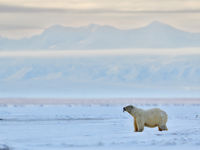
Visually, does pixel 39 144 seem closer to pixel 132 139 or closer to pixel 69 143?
pixel 69 143

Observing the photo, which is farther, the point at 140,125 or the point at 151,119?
the point at 151,119

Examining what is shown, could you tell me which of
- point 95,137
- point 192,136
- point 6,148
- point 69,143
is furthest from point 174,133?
point 6,148

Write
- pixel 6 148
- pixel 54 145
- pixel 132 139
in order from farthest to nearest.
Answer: pixel 132 139, pixel 54 145, pixel 6 148

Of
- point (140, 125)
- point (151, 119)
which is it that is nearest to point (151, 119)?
point (151, 119)

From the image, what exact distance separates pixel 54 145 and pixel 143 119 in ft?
18.0

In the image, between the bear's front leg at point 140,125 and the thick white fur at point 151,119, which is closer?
the bear's front leg at point 140,125

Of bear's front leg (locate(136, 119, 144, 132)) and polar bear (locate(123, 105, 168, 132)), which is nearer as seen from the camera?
bear's front leg (locate(136, 119, 144, 132))

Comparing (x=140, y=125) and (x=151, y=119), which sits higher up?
(x=151, y=119)

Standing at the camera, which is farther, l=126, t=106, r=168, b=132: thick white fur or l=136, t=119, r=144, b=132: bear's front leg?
l=126, t=106, r=168, b=132: thick white fur

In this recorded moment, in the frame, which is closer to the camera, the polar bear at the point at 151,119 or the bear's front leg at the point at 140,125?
the bear's front leg at the point at 140,125

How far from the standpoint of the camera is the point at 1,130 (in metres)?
22.2

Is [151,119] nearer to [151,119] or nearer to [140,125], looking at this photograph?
[151,119]

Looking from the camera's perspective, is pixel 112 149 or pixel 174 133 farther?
pixel 174 133

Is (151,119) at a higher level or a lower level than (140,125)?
higher
